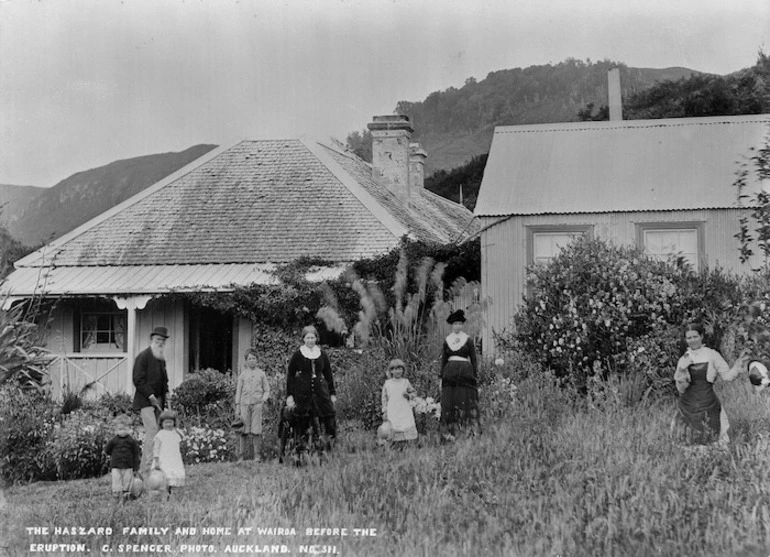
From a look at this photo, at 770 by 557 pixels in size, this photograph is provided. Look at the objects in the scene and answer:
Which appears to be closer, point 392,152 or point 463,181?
point 392,152

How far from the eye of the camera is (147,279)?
54.7ft

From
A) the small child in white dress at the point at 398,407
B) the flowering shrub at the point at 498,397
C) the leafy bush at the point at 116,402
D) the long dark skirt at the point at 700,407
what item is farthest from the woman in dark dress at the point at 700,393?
the leafy bush at the point at 116,402

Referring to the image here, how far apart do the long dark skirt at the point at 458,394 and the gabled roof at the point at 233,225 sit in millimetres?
6823

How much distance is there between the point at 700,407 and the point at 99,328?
1329 cm

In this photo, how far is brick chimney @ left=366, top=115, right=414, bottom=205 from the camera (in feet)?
70.0

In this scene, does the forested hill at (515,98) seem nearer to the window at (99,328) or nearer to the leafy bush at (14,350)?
the window at (99,328)

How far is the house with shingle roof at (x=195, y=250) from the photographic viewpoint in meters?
16.6

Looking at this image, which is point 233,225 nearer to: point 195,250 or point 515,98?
point 195,250

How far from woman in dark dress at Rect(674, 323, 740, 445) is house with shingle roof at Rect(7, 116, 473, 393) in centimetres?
848

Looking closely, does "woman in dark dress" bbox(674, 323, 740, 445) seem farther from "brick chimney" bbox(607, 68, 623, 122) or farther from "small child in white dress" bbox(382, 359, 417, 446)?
"brick chimney" bbox(607, 68, 623, 122)

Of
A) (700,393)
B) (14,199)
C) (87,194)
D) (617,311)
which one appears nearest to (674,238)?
(617,311)

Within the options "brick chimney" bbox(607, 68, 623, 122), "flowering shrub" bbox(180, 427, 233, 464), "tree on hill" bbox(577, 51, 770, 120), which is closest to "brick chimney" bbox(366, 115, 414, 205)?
"brick chimney" bbox(607, 68, 623, 122)

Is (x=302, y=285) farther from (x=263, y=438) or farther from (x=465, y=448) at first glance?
(x=465, y=448)

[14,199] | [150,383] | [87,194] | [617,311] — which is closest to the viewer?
[150,383]
